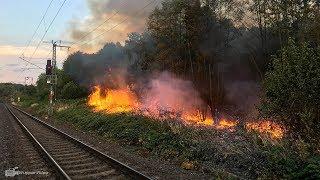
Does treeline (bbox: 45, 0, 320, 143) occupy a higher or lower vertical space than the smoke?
higher

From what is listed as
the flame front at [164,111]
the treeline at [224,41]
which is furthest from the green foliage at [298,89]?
the treeline at [224,41]

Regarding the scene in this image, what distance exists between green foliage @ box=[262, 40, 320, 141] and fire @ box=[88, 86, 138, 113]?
21707 millimetres

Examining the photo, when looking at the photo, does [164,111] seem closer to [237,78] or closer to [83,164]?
[237,78]

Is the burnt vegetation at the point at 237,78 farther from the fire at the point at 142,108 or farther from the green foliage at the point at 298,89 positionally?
the fire at the point at 142,108

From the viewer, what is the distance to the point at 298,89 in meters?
13.4

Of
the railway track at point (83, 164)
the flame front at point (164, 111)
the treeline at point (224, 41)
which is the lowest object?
the railway track at point (83, 164)

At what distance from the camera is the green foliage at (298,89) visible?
13.2 m

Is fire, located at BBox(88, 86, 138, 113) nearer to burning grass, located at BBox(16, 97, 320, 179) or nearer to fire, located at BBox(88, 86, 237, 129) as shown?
fire, located at BBox(88, 86, 237, 129)

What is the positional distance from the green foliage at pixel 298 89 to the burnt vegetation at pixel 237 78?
0.03 meters

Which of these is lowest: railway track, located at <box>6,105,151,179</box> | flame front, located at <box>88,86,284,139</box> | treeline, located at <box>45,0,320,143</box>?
railway track, located at <box>6,105,151,179</box>

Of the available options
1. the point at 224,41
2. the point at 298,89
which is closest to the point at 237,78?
the point at 224,41

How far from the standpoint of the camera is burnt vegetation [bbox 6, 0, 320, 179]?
13141 mm

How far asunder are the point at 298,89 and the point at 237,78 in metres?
14.0

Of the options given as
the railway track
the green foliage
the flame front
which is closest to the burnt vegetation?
the green foliage
